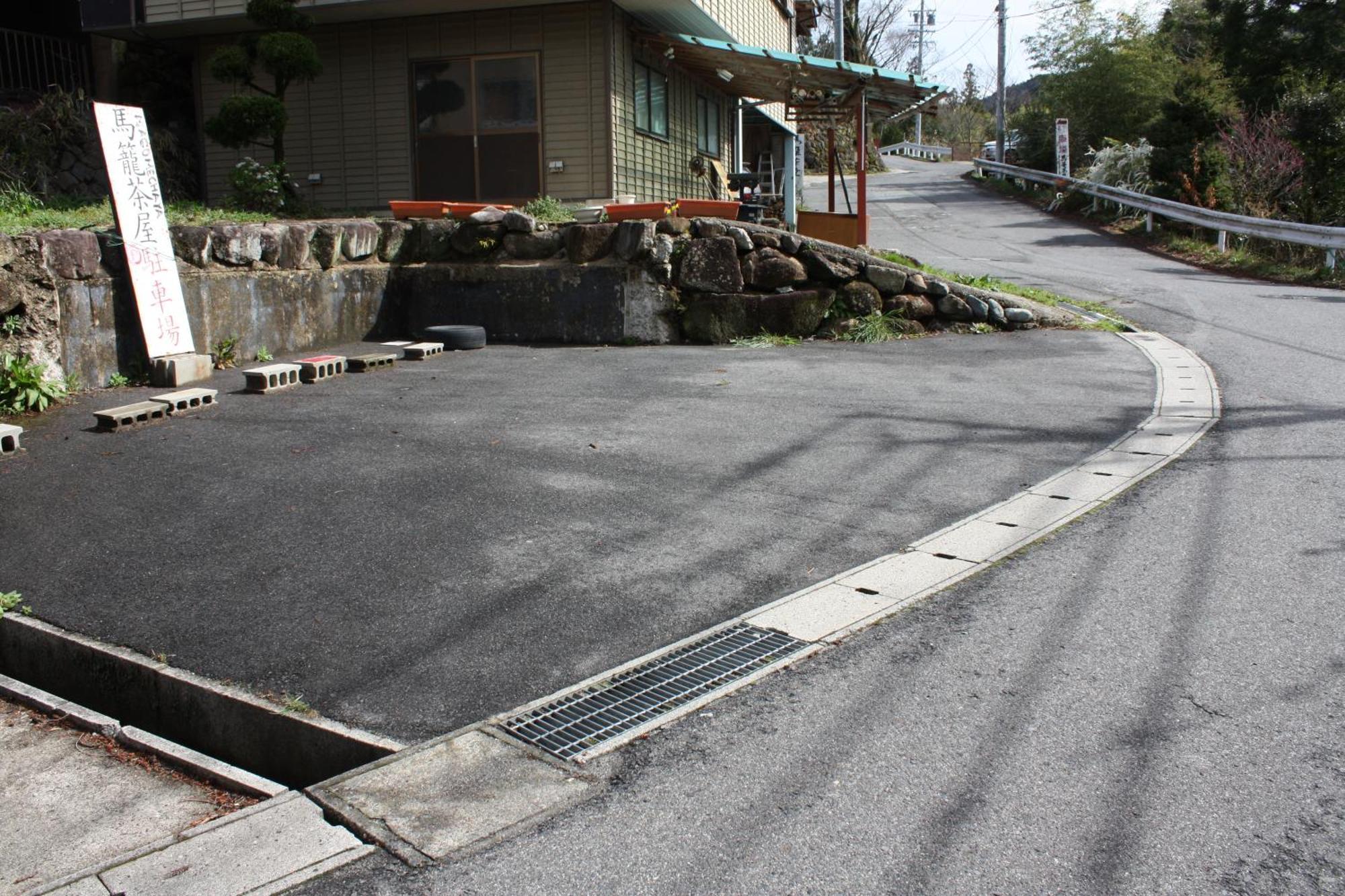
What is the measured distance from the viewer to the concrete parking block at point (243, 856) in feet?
8.41

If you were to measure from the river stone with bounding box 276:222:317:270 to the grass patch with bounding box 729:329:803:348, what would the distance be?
15.0ft

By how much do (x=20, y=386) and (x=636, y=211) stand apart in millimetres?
6602

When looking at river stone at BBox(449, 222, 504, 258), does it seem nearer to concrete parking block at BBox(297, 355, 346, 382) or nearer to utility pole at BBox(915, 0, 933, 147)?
concrete parking block at BBox(297, 355, 346, 382)

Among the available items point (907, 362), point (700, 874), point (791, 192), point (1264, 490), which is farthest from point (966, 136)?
point (700, 874)

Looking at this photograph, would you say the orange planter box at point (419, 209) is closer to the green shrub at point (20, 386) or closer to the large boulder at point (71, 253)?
the large boulder at point (71, 253)

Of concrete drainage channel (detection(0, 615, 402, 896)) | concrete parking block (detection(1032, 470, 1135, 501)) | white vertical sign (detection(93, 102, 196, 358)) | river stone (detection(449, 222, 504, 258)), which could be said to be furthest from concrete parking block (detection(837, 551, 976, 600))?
river stone (detection(449, 222, 504, 258))

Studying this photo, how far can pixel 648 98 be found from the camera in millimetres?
16359

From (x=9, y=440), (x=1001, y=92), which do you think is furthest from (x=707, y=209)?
(x=1001, y=92)

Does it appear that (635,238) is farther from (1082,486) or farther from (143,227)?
(1082,486)

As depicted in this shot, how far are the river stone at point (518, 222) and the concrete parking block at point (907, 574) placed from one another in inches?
319

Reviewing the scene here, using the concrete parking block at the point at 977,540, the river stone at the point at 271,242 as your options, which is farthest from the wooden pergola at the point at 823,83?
the concrete parking block at the point at 977,540

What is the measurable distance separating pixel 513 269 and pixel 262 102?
4337mm

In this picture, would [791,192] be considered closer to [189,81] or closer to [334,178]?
[334,178]

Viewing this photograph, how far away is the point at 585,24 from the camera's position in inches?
573
